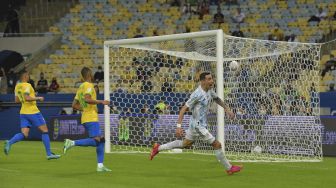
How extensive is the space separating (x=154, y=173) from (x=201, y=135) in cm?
129

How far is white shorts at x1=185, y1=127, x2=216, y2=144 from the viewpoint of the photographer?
606 inches

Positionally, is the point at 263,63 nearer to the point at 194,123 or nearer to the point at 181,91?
the point at 181,91

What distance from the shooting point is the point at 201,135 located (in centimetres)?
1548

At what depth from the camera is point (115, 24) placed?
38.4 m

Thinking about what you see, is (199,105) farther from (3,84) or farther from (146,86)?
(3,84)

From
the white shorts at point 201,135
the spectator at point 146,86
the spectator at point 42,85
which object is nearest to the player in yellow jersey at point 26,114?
the spectator at point 146,86

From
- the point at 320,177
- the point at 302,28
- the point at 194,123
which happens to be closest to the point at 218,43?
the point at 194,123

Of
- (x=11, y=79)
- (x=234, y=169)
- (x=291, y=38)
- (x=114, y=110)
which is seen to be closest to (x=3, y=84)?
(x=11, y=79)

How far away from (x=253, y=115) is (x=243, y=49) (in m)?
1.68

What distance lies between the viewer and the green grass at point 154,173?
13.9 meters

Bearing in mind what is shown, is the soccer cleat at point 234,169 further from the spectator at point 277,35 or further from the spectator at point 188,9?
the spectator at point 188,9

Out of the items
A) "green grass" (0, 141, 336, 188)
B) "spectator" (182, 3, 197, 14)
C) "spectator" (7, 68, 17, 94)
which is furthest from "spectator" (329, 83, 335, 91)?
"spectator" (7, 68, 17, 94)

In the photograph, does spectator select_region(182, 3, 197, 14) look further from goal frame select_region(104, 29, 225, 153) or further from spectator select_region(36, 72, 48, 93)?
goal frame select_region(104, 29, 225, 153)

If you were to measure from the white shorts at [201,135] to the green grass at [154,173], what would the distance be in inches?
27.1
